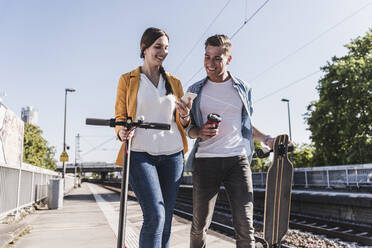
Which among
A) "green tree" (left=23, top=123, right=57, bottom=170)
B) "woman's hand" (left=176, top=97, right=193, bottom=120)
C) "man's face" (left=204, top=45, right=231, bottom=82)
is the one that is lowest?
"woman's hand" (left=176, top=97, right=193, bottom=120)

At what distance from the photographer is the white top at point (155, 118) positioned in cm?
271

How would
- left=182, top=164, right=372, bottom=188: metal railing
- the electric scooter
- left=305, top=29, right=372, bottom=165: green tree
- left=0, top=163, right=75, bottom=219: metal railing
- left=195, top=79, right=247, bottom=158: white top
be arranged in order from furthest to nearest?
left=305, top=29, right=372, bottom=165: green tree → left=182, top=164, right=372, bottom=188: metal railing → left=0, top=163, right=75, bottom=219: metal railing → left=195, top=79, right=247, bottom=158: white top → the electric scooter

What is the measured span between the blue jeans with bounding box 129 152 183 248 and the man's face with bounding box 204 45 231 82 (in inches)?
32.5

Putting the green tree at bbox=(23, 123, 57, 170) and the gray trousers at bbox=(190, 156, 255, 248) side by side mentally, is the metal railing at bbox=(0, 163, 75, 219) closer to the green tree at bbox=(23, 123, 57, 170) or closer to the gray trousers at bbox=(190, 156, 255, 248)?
the gray trousers at bbox=(190, 156, 255, 248)

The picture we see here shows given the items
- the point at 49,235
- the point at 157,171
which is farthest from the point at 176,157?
the point at 49,235

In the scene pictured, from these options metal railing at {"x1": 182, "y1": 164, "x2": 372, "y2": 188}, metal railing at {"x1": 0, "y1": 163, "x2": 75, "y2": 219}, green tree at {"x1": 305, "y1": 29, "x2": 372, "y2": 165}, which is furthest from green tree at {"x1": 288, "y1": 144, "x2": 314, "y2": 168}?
metal railing at {"x1": 0, "y1": 163, "x2": 75, "y2": 219}

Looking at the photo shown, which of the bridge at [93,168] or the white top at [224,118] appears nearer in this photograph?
the white top at [224,118]

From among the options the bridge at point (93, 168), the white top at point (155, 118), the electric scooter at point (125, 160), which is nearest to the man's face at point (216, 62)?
the white top at point (155, 118)

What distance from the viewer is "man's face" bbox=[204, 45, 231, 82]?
3111 mm

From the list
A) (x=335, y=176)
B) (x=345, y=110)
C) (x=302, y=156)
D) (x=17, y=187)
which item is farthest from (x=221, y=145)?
(x=302, y=156)

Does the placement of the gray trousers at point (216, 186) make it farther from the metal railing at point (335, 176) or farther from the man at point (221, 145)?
the metal railing at point (335, 176)

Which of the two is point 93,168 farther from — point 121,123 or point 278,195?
point 121,123

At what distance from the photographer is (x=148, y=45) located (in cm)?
288

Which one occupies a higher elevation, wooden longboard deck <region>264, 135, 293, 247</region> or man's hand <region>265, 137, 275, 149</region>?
man's hand <region>265, 137, 275, 149</region>
